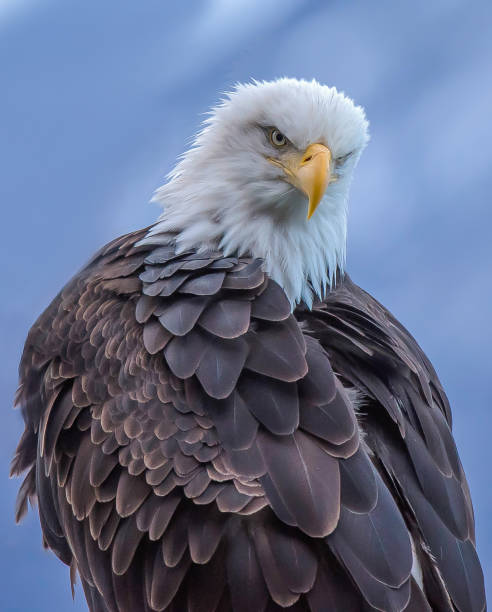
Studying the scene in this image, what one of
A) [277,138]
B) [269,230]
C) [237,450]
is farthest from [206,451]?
[277,138]

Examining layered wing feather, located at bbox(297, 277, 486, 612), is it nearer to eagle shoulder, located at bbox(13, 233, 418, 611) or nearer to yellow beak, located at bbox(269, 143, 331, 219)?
eagle shoulder, located at bbox(13, 233, 418, 611)

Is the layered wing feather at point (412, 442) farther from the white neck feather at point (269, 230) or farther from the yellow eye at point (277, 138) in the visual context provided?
the yellow eye at point (277, 138)

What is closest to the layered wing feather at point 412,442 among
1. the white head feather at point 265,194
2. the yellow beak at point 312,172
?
the white head feather at point 265,194

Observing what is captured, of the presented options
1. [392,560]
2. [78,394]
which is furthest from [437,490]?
[78,394]

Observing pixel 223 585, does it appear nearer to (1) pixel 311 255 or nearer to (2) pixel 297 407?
(2) pixel 297 407

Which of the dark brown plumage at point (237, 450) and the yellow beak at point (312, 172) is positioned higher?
the yellow beak at point (312, 172)

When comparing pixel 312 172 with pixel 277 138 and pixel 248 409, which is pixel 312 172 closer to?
pixel 277 138

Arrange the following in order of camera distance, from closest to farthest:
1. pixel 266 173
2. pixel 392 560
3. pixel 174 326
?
pixel 392 560 → pixel 174 326 → pixel 266 173

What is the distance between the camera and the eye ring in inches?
76.2

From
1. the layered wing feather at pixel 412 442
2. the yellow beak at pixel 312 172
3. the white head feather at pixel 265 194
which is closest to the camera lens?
the layered wing feather at pixel 412 442

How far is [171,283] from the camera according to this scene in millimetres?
1811

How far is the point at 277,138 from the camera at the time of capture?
6.39ft

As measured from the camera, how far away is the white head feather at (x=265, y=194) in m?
1.93

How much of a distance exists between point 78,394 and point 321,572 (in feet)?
1.93
